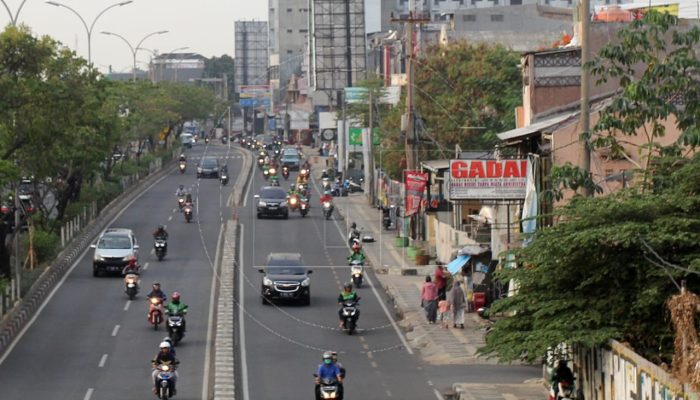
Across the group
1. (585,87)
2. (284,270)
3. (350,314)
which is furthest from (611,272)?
(284,270)

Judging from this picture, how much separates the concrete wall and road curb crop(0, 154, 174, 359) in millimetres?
16989

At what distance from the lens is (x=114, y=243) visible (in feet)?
180

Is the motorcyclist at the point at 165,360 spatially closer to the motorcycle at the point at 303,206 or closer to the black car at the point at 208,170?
the motorcycle at the point at 303,206

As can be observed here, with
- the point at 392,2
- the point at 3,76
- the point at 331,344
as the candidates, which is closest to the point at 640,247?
the point at 331,344

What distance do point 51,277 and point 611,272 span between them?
30.9 metres

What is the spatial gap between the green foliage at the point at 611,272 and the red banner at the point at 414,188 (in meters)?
29.9

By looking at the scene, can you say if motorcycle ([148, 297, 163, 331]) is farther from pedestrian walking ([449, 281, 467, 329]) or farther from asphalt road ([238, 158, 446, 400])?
pedestrian walking ([449, 281, 467, 329])

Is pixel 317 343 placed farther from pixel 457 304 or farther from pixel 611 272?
pixel 611 272

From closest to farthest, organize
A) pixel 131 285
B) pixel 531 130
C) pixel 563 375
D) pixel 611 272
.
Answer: pixel 611 272 < pixel 563 375 < pixel 531 130 < pixel 131 285

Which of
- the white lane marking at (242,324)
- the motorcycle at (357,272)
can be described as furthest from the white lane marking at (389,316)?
the white lane marking at (242,324)

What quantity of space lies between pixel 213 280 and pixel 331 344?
1386 cm

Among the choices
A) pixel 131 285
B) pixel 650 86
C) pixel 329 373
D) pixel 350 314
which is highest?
pixel 650 86

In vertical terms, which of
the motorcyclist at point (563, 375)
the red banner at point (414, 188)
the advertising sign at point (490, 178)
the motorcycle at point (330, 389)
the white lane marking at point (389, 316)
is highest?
the advertising sign at point (490, 178)

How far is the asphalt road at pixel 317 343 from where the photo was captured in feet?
108
